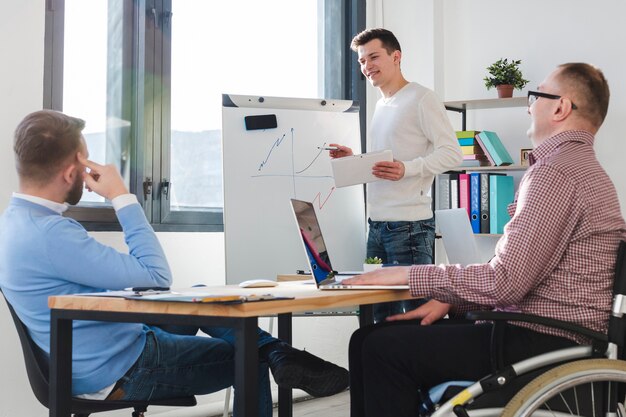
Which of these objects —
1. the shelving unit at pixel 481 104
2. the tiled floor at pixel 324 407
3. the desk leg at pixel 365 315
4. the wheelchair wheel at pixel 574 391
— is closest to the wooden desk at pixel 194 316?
the wheelchair wheel at pixel 574 391

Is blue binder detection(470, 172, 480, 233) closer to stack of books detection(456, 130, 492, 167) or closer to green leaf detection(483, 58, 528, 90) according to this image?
stack of books detection(456, 130, 492, 167)

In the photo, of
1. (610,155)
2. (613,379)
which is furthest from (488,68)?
(613,379)

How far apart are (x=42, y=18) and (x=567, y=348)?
2.29 m

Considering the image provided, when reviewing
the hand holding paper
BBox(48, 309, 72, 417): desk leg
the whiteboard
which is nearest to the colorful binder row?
the whiteboard

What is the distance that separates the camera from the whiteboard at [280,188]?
11.2ft

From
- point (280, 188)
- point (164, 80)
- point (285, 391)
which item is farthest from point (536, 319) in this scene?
point (164, 80)

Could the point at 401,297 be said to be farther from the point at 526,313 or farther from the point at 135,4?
the point at 135,4

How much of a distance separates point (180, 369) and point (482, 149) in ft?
9.71

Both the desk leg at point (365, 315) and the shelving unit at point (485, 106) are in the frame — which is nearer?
the desk leg at point (365, 315)

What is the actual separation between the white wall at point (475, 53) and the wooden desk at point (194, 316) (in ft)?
4.85

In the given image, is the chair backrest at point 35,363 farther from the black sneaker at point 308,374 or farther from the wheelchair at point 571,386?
the wheelchair at point 571,386

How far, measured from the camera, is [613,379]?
1.61 metres

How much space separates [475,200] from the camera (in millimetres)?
4492

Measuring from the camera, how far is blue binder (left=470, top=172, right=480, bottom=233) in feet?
14.7
